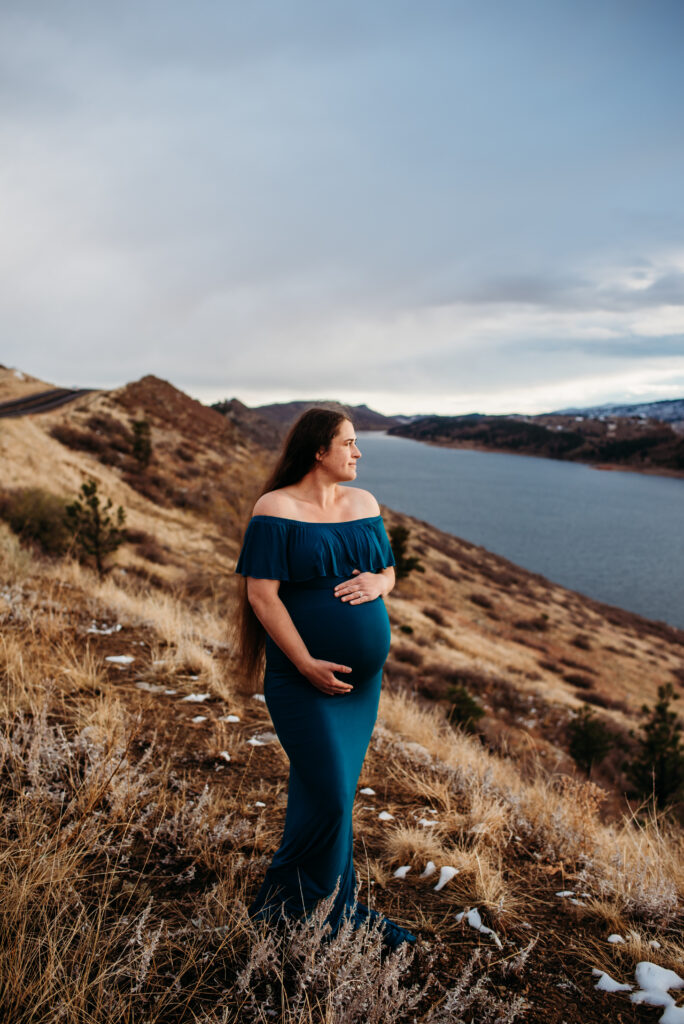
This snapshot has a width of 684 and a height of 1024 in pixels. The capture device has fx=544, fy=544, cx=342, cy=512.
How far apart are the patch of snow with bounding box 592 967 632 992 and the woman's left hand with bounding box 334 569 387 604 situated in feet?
5.90

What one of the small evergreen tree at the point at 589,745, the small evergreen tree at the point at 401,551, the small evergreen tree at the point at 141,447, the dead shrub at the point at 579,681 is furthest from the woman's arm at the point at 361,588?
the small evergreen tree at the point at 141,447

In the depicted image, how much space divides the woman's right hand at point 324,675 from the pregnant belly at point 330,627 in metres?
0.07

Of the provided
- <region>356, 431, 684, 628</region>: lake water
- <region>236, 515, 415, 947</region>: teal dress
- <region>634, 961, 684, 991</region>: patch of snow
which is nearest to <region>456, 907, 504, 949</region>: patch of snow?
<region>236, 515, 415, 947</region>: teal dress

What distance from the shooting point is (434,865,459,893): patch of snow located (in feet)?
9.18

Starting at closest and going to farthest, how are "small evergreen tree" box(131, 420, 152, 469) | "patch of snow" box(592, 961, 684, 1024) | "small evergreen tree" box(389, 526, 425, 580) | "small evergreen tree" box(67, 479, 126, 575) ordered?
1. "patch of snow" box(592, 961, 684, 1024)
2. "small evergreen tree" box(67, 479, 126, 575)
3. "small evergreen tree" box(389, 526, 425, 580)
4. "small evergreen tree" box(131, 420, 152, 469)

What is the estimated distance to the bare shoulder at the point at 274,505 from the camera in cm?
216

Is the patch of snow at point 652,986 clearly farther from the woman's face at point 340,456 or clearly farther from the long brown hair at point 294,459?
the woman's face at point 340,456

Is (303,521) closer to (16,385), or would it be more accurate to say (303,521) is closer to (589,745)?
(589,745)

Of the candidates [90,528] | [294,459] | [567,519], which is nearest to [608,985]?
[294,459]

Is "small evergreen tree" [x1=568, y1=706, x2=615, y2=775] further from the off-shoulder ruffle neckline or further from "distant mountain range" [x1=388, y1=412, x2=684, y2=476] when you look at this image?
"distant mountain range" [x1=388, y1=412, x2=684, y2=476]

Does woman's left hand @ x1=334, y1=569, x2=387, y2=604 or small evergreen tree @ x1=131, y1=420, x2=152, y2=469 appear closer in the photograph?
woman's left hand @ x1=334, y1=569, x2=387, y2=604

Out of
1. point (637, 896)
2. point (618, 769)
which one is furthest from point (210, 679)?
point (618, 769)

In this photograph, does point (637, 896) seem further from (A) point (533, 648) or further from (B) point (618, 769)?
(A) point (533, 648)

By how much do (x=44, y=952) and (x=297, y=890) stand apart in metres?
0.94
